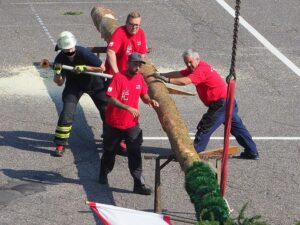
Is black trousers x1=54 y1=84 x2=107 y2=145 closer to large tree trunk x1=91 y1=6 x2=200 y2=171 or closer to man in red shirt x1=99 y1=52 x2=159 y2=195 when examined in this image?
large tree trunk x1=91 y1=6 x2=200 y2=171

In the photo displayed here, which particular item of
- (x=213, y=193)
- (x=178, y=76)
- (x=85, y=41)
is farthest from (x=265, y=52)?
(x=213, y=193)

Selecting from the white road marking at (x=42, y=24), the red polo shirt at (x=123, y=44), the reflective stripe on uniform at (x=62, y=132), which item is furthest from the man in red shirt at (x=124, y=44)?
the white road marking at (x=42, y=24)

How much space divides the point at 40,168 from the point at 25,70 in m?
4.50

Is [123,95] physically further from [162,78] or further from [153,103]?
[162,78]

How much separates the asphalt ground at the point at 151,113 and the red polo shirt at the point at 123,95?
2.94 feet

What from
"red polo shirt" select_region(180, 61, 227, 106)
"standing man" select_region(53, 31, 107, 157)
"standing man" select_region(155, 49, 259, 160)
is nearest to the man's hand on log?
"standing man" select_region(155, 49, 259, 160)

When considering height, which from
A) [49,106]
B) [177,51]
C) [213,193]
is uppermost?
[177,51]

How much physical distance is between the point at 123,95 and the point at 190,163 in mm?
1532

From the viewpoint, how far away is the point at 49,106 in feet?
48.3

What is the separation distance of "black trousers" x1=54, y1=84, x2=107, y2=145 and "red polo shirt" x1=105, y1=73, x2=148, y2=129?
4.23 ft

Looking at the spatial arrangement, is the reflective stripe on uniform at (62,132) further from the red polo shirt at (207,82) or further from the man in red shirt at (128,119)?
the red polo shirt at (207,82)

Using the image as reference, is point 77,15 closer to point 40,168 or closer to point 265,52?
point 265,52

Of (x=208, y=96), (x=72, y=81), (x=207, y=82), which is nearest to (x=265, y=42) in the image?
(x=208, y=96)

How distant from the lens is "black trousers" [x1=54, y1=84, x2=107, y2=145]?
12742 millimetres
